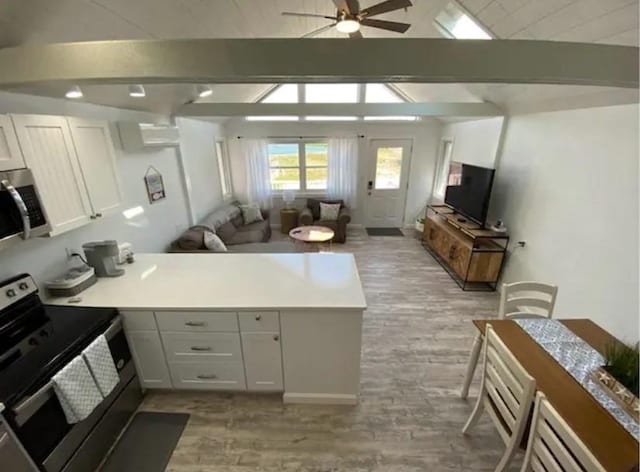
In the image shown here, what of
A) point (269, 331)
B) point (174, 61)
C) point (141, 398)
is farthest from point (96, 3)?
point (141, 398)

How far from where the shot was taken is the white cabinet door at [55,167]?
5.41 ft

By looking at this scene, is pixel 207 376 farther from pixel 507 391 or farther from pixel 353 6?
pixel 353 6

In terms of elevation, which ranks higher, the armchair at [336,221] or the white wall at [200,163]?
the white wall at [200,163]

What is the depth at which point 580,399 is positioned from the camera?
137 centimetres

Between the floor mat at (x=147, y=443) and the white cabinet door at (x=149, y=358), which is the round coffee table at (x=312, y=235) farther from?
the floor mat at (x=147, y=443)

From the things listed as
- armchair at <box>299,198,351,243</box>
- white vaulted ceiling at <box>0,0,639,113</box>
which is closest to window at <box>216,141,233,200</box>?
armchair at <box>299,198,351,243</box>

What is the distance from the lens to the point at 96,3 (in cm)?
158

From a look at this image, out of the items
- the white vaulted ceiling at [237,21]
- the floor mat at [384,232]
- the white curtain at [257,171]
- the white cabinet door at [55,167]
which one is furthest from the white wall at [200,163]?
the floor mat at [384,232]

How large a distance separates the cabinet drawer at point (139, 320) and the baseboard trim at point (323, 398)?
3.76ft

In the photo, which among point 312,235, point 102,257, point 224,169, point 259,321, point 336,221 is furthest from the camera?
point 224,169

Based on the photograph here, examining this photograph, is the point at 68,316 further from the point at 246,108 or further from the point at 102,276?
the point at 246,108

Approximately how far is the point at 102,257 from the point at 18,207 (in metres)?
0.90

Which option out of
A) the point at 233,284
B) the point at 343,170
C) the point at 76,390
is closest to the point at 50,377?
the point at 76,390

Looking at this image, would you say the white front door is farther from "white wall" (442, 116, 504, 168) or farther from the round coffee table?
the round coffee table
